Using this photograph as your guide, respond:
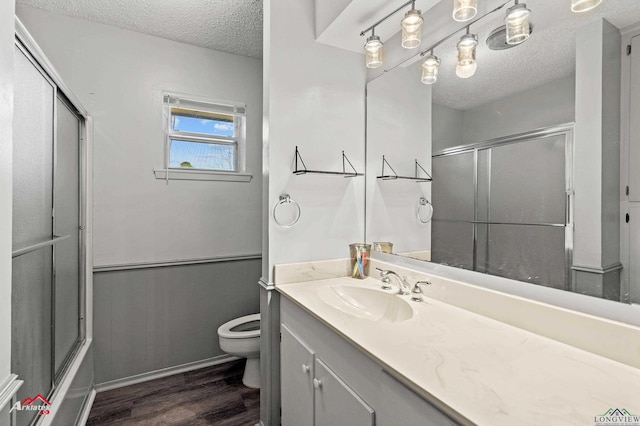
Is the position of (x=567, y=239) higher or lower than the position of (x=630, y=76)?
lower

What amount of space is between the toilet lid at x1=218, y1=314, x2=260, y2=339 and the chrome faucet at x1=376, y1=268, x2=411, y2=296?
3.39 feet

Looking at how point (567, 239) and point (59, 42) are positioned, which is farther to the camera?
point (59, 42)

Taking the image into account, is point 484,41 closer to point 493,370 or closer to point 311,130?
point 311,130

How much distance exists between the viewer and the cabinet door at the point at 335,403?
94 centimetres

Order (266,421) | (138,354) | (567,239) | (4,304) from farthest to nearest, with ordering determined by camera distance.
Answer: (138,354) < (266,421) < (567,239) < (4,304)

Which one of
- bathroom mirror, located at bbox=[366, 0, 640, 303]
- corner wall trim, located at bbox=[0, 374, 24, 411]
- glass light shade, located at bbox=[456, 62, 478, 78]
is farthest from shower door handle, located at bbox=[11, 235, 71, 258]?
glass light shade, located at bbox=[456, 62, 478, 78]

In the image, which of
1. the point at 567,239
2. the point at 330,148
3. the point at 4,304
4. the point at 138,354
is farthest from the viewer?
the point at 138,354

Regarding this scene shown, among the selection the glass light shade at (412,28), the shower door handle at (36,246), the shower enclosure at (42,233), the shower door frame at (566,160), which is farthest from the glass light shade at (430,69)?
the shower door handle at (36,246)

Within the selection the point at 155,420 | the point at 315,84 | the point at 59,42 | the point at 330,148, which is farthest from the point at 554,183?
the point at 59,42

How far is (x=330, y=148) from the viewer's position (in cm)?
175

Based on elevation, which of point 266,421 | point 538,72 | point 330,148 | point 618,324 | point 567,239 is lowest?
point 266,421

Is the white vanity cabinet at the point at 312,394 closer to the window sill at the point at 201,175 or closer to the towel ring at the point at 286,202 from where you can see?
the towel ring at the point at 286,202

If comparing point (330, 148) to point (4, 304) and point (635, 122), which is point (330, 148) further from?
point (4, 304)

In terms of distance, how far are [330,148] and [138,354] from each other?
2068 millimetres
